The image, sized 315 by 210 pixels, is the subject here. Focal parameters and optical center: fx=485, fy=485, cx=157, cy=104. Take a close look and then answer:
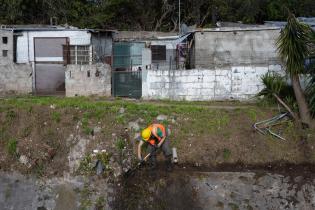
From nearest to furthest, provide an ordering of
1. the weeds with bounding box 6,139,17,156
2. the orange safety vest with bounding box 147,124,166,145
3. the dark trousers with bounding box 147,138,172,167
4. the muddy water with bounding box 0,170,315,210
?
the muddy water with bounding box 0,170,315,210 < the orange safety vest with bounding box 147,124,166,145 < the dark trousers with bounding box 147,138,172,167 < the weeds with bounding box 6,139,17,156

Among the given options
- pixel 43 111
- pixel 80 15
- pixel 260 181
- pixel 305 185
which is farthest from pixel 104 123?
pixel 80 15

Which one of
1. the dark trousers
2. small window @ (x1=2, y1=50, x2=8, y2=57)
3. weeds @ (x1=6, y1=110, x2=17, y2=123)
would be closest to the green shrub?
the dark trousers

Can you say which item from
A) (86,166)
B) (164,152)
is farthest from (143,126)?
(86,166)

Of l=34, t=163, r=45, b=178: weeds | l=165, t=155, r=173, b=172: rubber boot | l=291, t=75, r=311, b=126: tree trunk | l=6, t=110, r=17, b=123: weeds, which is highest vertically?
l=291, t=75, r=311, b=126: tree trunk

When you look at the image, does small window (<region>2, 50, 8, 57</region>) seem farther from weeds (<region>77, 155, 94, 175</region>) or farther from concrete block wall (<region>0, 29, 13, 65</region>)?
weeds (<region>77, 155, 94, 175</region>)

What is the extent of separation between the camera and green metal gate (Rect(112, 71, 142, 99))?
72.9 ft

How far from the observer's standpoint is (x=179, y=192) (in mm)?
15641

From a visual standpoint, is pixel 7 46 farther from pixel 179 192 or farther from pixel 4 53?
pixel 179 192

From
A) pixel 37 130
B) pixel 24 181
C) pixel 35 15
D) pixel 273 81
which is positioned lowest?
pixel 24 181

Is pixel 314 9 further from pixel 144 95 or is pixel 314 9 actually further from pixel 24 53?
pixel 24 53

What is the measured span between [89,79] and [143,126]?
18.5ft

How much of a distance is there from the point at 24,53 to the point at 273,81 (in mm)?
12673

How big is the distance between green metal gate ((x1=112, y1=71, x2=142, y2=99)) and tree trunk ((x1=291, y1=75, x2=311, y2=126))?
7.18 m

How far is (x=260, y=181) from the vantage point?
16.0 meters
